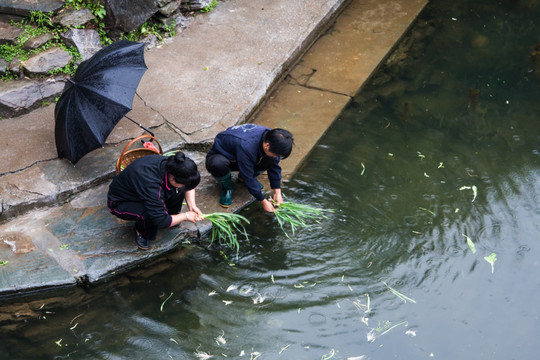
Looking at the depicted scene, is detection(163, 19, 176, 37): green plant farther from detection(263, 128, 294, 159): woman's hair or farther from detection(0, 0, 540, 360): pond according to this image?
detection(263, 128, 294, 159): woman's hair

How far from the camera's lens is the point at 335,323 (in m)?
4.21

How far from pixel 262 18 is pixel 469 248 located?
3591 mm

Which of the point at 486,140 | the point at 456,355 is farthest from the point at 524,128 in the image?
the point at 456,355

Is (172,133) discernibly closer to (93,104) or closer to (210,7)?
(93,104)

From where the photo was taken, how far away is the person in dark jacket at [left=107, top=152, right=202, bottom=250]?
391 cm

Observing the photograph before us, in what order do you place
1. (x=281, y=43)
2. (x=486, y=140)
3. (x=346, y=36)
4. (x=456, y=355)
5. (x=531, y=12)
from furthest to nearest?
(x=531, y=12)
(x=346, y=36)
(x=281, y=43)
(x=486, y=140)
(x=456, y=355)

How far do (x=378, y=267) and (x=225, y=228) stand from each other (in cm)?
125

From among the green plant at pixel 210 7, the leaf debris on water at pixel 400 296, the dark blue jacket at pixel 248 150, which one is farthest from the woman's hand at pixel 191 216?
the green plant at pixel 210 7

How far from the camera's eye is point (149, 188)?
13.4 ft

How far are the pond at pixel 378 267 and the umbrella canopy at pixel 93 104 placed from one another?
1.20 metres

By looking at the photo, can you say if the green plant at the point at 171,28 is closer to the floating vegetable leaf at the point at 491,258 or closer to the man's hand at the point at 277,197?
the man's hand at the point at 277,197

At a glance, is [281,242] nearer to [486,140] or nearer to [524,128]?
Answer: [486,140]

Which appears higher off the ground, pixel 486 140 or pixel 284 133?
pixel 284 133

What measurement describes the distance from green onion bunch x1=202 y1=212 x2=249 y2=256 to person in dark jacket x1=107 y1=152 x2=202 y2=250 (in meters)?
0.24
